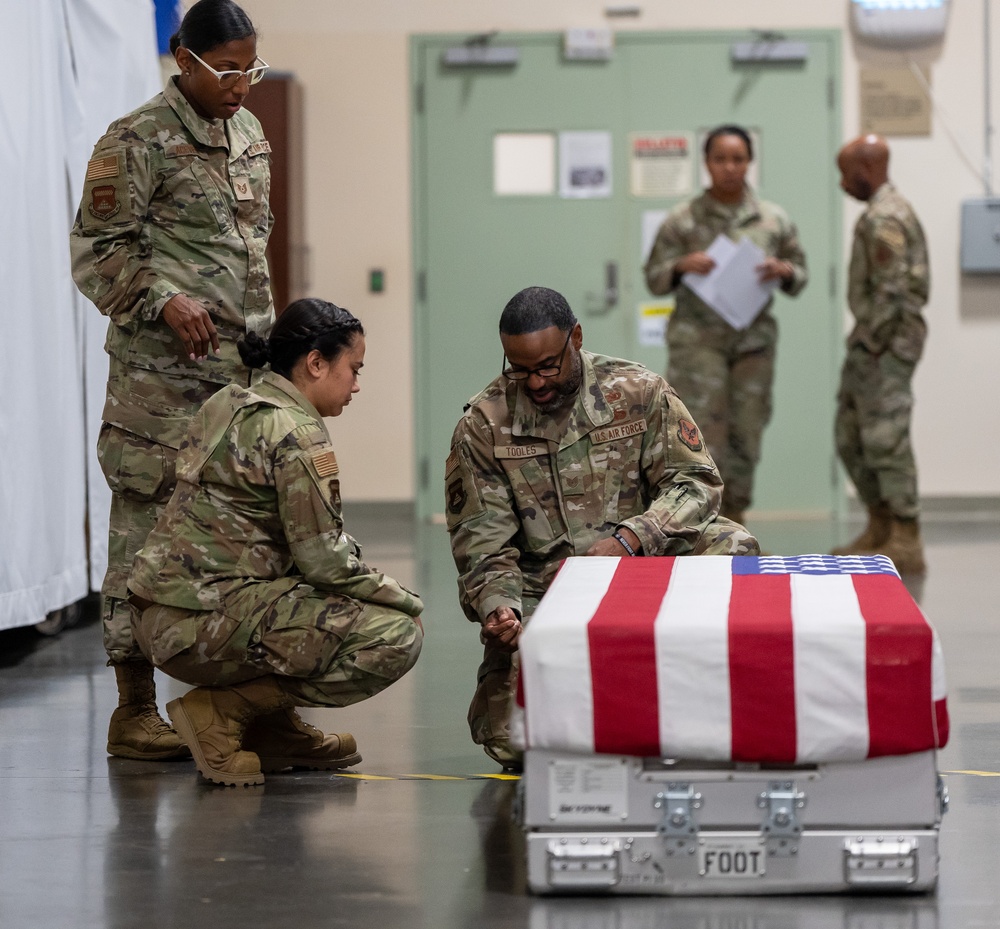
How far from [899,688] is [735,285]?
168 inches

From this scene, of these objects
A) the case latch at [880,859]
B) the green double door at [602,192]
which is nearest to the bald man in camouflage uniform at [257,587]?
the case latch at [880,859]

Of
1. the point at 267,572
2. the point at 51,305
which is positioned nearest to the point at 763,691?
the point at 267,572

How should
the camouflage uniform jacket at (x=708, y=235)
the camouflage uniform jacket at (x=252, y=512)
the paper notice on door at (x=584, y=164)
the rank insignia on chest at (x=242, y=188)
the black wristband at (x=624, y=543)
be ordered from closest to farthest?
the camouflage uniform jacket at (x=252, y=512) < the black wristband at (x=624, y=543) < the rank insignia on chest at (x=242, y=188) < the camouflage uniform jacket at (x=708, y=235) < the paper notice on door at (x=584, y=164)

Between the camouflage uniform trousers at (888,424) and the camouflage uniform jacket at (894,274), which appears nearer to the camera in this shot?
the camouflage uniform jacket at (894,274)

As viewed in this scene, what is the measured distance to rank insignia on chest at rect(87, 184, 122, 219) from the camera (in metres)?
3.33

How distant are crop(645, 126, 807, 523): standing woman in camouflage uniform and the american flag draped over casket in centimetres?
407

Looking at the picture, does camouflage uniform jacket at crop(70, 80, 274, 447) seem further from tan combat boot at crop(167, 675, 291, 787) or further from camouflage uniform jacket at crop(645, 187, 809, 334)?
camouflage uniform jacket at crop(645, 187, 809, 334)

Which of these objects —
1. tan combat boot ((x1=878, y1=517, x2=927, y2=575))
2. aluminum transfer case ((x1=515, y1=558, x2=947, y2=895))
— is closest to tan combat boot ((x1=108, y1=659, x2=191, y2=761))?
aluminum transfer case ((x1=515, y1=558, x2=947, y2=895))

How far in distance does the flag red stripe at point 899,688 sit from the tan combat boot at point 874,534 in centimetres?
427

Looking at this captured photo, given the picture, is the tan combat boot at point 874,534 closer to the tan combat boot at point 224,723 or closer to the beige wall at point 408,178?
the beige wall at point 408,178

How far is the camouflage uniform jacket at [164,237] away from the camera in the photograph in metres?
3.33

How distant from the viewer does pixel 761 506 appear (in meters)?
8.45

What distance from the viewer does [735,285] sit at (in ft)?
20.8

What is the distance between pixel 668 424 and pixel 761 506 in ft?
17.5
